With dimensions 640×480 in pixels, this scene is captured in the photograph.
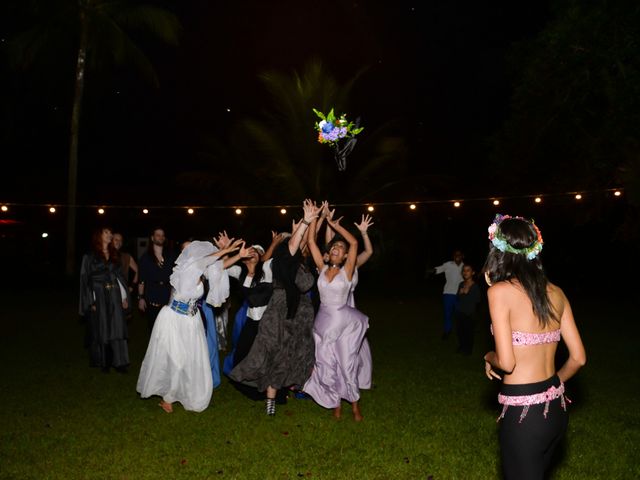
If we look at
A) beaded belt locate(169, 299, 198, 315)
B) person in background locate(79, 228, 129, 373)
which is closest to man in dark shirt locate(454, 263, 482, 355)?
person in background locate(79, 228, 129, 373)

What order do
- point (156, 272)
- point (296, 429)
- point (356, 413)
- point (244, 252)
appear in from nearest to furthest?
1. point (296, 429)
2. point (356, 413)
3. point (244, 252)
4. point (156, 272)

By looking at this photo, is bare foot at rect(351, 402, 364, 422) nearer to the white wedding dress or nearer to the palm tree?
the white wedding dress

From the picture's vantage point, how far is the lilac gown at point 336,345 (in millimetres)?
7461

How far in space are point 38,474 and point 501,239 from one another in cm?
427

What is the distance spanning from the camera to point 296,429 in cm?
710

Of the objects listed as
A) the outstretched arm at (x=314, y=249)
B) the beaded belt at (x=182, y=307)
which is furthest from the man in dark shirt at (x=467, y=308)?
the beaded belt at (x=182, y=307)

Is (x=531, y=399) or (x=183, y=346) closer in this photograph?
(x=531, y=399)

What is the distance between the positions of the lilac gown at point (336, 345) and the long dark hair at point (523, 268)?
12.6 ft

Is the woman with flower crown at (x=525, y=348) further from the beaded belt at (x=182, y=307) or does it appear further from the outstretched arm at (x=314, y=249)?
the beaded belt at (x=182, y=307)

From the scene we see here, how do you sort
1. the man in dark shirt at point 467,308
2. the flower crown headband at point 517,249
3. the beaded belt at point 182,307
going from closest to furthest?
1. the flower crown headband at point 517,249
2. the beaded belt at point 182,307
3. the man in dark shirt at point 467,308

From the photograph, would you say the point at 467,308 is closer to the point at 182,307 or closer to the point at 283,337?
the point at 283,337

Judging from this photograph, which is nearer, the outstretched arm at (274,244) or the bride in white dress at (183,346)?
the bride in white dress at (183,346)

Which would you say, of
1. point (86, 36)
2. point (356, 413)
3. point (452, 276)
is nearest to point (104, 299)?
point (356, 413)

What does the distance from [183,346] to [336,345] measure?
5.40 ft
